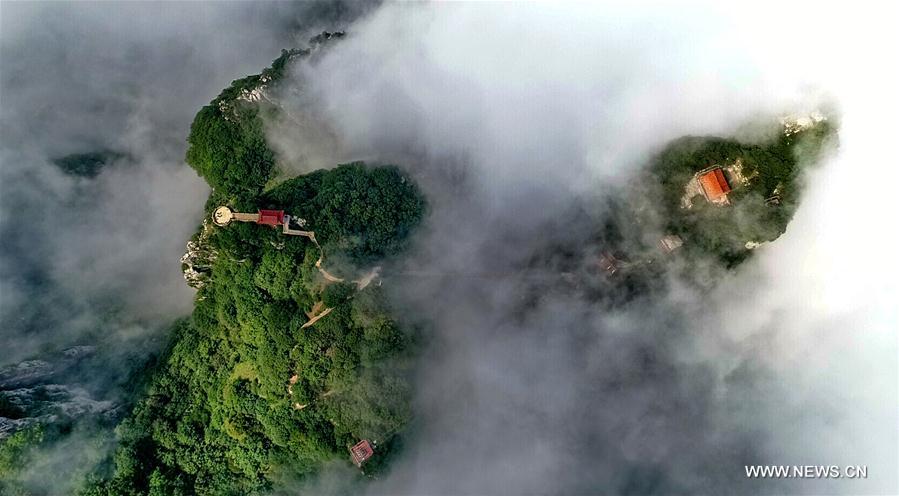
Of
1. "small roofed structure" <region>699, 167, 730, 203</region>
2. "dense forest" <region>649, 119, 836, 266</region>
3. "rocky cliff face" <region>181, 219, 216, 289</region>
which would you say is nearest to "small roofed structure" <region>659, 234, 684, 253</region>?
"dense forest" <region>649, 119, 836, 266</region>

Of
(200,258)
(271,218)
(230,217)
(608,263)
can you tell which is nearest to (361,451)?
(271,218)

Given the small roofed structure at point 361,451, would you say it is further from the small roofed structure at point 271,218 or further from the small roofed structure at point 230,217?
the small roofed structure at point 230,217

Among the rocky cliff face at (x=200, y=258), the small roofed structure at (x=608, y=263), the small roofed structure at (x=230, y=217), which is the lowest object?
the rocky cliff face at (x=200, y=258)

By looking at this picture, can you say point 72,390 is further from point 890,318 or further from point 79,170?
point 890,318

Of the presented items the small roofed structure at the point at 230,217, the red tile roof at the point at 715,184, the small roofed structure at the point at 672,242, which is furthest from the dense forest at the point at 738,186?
the small roofed structure at the point at 230,217

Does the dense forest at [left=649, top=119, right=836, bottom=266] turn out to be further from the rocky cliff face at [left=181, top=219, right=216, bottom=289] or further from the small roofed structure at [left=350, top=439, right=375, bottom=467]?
the rocky cliff face at [left=181, top=219, right=216, bottom=289]
